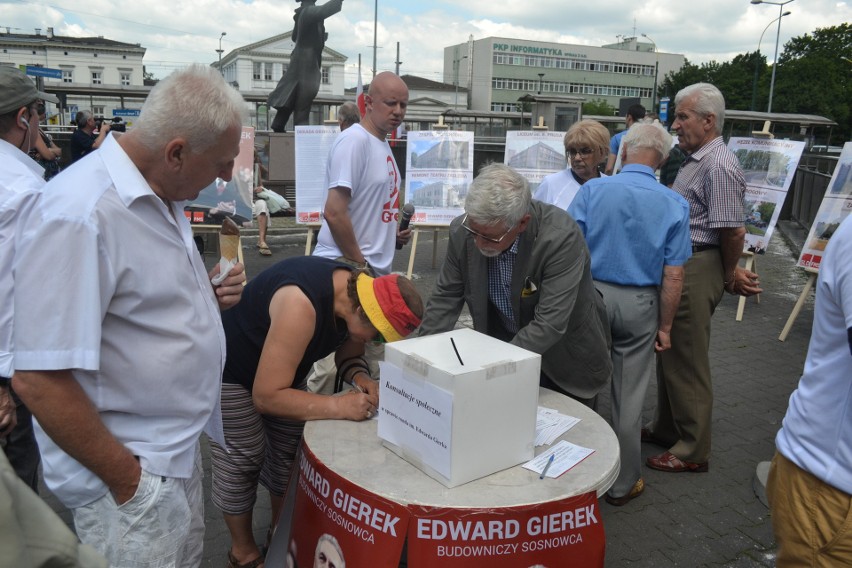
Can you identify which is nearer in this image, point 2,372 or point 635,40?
point 2,372

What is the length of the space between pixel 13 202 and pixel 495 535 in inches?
72.4

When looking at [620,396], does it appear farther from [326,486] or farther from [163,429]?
[163,429]

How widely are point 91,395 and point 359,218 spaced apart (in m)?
2.49

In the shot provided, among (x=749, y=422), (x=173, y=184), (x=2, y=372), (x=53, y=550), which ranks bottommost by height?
(x=749, y=422)

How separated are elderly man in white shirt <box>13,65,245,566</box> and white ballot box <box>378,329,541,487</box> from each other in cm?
55

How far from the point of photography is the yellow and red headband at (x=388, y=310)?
81.7 inches

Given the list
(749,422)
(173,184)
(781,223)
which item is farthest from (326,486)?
(781,223)

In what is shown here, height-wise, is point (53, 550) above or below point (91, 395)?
above

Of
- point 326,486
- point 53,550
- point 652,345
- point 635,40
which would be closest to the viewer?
point 53,550

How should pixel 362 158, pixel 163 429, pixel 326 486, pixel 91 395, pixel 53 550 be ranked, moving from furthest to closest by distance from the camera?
pixel 362 158 < pixel 326 486 < pixel 163 429 < pixel 91 395 < pixel 53 550

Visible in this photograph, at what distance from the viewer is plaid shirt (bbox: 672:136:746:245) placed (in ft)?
11.1

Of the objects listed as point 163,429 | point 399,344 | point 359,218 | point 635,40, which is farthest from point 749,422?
point 635,40

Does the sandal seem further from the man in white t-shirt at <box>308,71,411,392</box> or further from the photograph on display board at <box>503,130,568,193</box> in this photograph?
the photograph on display board at <box>503,130,568,193</box>

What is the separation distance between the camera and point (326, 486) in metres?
1.91
